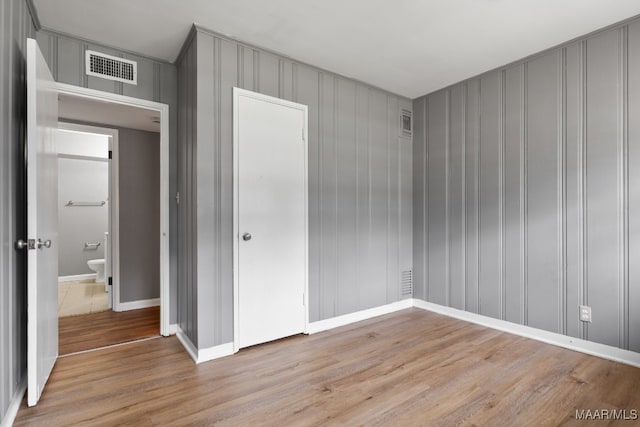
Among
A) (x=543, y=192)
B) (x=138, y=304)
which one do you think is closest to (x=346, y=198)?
(x=543, y=192)

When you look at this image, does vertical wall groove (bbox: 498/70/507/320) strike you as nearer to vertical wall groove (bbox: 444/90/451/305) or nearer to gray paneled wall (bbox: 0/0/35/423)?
vertical wall groove (bbox: 444/90/451/305)

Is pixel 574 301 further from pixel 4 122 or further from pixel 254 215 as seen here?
pixel 4 122

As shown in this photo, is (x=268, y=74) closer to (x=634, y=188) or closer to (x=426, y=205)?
(x=426, y=205)

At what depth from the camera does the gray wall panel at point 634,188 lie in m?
2.40

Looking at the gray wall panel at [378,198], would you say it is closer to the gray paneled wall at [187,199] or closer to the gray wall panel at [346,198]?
the gray wall panel at [346,198]

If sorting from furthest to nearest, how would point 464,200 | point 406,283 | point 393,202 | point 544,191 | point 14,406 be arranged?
point 406,283 → point 393,202 → point 464,200 → point 544,191 → point 14,406

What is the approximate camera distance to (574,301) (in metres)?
2.70

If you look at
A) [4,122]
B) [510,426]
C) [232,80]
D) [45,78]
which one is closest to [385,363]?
[510,426]

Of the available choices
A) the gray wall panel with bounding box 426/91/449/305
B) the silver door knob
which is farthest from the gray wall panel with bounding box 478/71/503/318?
the silver door knob

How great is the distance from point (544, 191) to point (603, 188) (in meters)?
0.40

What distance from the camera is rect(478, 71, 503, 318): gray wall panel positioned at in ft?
10.4

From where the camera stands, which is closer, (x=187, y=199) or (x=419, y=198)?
(x=187, y=199)

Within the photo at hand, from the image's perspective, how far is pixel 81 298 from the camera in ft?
14.3

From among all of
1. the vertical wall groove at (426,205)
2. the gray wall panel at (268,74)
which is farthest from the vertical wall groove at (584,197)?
the gray wall panel at (268,74)
